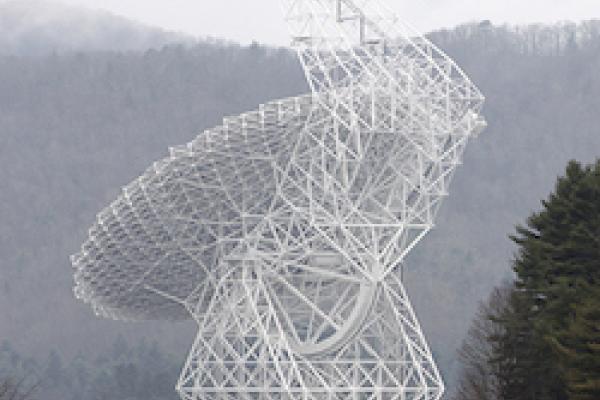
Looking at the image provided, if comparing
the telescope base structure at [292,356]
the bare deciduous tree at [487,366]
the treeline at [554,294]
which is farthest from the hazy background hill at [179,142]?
the treeline at [554,294]

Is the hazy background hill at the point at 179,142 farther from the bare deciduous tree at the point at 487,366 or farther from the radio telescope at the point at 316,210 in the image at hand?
the radio telescope at the point at 316,210

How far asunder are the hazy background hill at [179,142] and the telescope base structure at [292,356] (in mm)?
61388

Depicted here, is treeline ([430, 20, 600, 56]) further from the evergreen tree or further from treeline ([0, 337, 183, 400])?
the evergreen tree

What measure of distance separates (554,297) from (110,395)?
5992 cm

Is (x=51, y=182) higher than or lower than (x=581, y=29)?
lower

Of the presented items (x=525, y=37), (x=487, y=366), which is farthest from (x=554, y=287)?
(x=525, y=37)

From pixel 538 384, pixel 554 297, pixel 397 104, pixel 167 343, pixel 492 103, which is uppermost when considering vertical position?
pixel 397 104

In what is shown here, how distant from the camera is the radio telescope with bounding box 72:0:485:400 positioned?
4581 cm

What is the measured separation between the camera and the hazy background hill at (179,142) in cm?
13212

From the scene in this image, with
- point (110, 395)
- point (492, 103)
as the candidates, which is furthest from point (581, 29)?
point (110, 395)

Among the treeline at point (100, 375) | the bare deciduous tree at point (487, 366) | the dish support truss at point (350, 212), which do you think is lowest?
the treeline at point (100, 375)

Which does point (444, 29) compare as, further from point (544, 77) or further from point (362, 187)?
point (362, 187)

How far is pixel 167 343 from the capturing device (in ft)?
405

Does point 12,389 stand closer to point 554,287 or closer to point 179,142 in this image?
point 554,287
